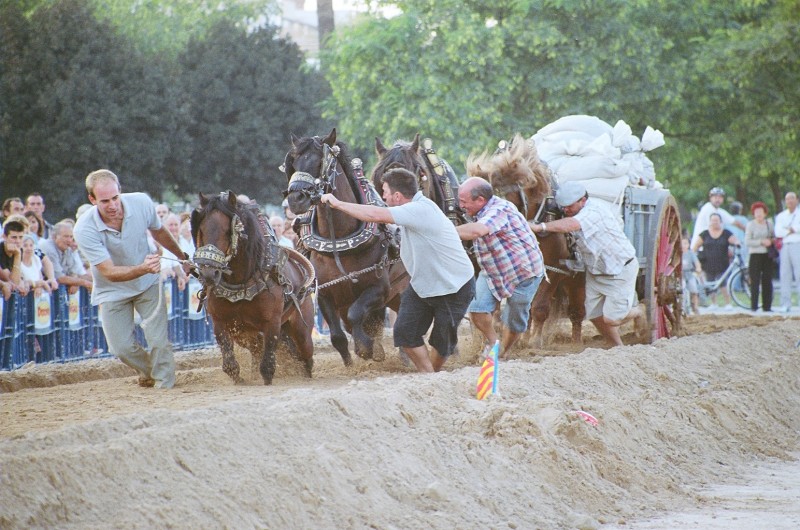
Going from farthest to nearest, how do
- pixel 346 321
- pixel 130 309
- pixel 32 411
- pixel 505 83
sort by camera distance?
pixel 505 83, pixel 346 321, pixel 130 309, pixel 32 411

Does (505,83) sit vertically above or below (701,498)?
above

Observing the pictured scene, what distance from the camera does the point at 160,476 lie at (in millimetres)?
5480

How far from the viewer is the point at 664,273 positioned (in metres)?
14.3

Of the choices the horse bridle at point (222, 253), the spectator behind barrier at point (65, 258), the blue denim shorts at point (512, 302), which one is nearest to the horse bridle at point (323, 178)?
the horse bridle at point (222, 253)

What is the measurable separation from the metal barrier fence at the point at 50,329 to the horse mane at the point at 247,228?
1690 millimetres

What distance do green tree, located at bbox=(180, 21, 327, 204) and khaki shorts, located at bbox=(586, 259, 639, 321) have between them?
2024cm

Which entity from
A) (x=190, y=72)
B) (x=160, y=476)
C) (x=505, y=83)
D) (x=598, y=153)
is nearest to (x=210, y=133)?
(x=190, y=72)

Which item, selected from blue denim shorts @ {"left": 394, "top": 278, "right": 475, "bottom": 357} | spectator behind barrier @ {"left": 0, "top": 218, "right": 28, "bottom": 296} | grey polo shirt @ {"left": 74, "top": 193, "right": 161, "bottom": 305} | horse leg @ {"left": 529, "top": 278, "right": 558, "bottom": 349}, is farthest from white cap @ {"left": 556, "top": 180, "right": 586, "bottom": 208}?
spectator behind barrier @ {"left": 0, "top": 218, "right": 28, "bottom": 296}

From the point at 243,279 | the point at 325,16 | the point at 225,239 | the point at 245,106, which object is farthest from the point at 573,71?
the point at 225,239

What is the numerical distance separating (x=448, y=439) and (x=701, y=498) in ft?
4.87

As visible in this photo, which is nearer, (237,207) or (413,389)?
(413,389)

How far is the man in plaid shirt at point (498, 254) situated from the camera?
10.6m

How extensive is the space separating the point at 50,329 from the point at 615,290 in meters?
5.61

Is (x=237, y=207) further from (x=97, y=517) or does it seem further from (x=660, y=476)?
(x=97, y=517)
